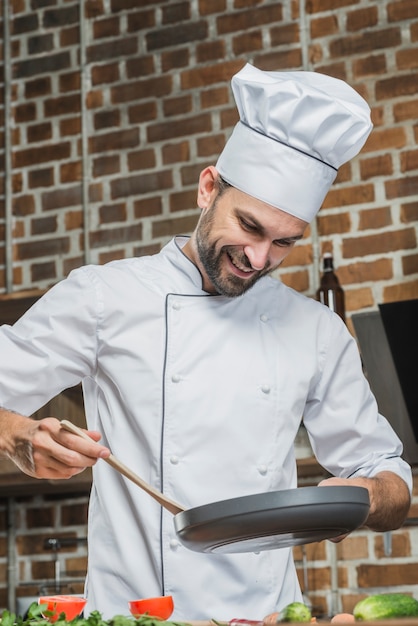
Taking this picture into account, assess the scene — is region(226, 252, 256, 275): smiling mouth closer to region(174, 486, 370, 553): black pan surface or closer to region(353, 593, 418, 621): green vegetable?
region(174, 486, 370, 553): black pan surface

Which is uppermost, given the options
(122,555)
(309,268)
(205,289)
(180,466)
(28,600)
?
(309,268)

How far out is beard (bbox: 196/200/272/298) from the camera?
1.60 m

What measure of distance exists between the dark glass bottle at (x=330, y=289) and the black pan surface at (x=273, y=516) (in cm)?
182

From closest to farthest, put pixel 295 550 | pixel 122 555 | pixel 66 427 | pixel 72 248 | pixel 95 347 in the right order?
pixel 66 427
pixel 122 555
pixel 95 347
pixel 295 550
pixel 72 248

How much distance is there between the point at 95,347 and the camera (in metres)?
1.63

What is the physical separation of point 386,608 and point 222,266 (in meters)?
0.71

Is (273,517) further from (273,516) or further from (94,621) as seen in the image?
(94,621)

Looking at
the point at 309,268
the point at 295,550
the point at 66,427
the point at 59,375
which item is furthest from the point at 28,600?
the point at 66,427

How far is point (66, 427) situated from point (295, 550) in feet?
6.15

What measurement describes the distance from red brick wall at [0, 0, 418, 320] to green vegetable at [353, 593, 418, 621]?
6.74ft

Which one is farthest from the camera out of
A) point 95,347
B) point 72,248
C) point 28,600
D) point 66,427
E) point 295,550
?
point 72,248

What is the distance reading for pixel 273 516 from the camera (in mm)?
1123

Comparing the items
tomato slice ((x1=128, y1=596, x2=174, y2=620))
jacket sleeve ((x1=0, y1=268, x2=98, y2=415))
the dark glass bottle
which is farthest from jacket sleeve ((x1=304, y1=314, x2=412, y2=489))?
the dark glass bottle

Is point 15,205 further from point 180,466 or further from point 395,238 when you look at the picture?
point 180,466
